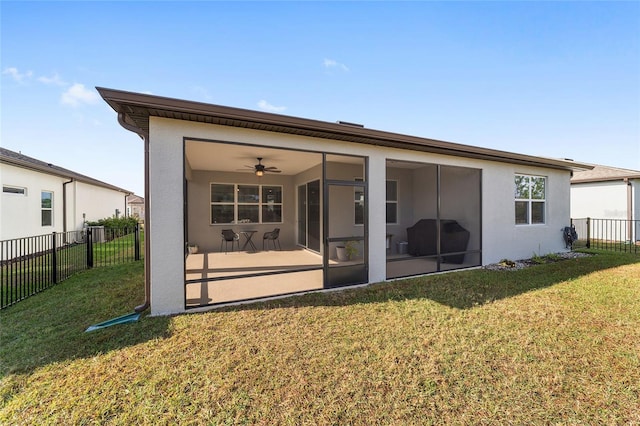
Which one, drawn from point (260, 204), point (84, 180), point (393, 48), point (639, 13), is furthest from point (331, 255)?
point (84, 180)

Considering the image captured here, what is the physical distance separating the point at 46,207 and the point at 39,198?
612 mm

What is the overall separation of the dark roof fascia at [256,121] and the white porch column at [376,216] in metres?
0.46

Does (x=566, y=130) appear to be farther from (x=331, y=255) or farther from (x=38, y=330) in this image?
(x=38, y=330)

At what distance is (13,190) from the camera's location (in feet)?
26.8

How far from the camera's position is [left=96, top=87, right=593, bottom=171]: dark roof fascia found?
3398 millimetres

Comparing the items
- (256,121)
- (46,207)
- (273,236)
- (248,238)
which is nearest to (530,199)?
(273,236)

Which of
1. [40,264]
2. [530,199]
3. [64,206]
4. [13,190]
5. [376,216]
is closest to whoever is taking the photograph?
[376,216]

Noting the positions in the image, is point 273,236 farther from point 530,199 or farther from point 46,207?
point 46,207

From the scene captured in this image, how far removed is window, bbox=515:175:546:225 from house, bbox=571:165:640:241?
5.25 m

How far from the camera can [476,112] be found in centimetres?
928

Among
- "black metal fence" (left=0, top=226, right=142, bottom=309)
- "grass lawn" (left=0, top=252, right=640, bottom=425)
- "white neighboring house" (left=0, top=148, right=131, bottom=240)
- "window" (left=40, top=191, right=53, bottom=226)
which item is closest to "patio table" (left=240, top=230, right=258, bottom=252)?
"black metal fence" (left=0, top=226, right=142, bottom=309)

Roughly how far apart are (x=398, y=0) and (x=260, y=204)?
23.8 feet

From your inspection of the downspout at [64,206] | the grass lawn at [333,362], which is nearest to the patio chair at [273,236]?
the grass lawn at [333,362]

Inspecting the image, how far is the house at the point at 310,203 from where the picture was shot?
3.87 meters
